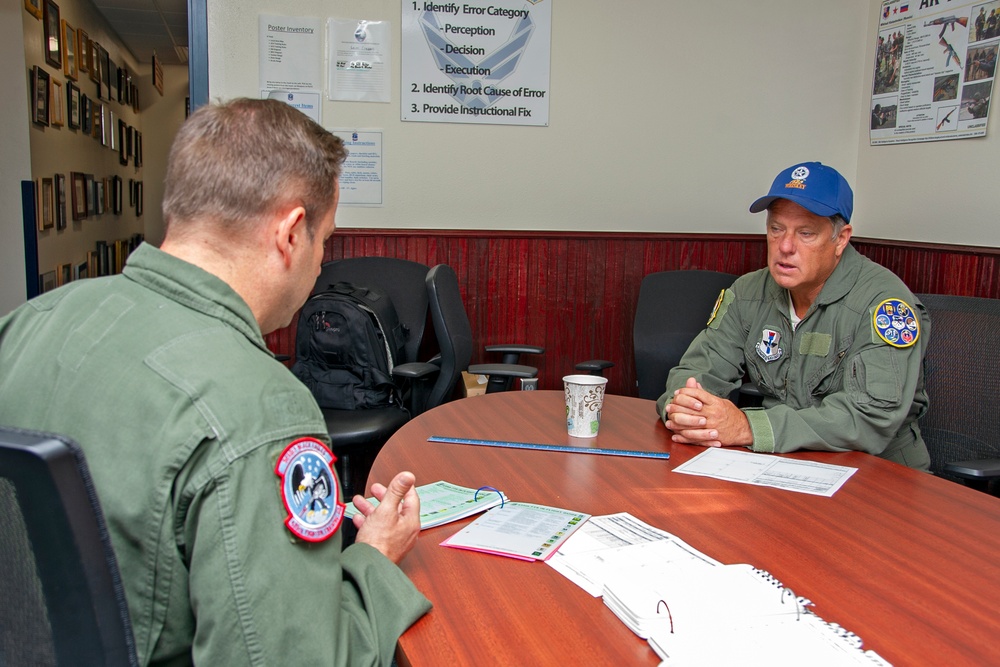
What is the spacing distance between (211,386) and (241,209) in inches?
10.0

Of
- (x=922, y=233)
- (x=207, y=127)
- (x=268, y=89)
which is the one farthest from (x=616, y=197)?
(x=207, y=127)

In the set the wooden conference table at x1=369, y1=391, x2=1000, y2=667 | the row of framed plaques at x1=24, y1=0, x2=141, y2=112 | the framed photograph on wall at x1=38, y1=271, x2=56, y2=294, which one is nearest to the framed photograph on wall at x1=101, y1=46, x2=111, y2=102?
the row of framed plaques at x1=24, y1=0, x2=141, y2=112

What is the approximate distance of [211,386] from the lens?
33.1 inches

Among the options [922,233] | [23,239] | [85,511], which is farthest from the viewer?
[23,239]

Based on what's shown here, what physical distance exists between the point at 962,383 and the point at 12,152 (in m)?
5.33

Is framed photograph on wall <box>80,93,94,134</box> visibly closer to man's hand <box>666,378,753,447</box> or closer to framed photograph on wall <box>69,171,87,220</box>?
framed photograph on wall <box>69,171,87,220</box>

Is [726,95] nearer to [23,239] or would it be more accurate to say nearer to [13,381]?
[13,381]

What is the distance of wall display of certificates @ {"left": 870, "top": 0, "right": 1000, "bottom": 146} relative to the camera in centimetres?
298

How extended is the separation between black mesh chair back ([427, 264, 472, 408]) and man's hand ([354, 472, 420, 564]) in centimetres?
174

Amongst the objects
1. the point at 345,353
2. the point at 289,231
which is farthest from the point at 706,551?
the point at 345,353

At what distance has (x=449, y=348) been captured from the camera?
9.68ft

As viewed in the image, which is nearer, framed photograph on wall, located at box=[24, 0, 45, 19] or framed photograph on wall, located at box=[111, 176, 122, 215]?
framed photograph on wall, located at box=[24, 0, 45, 19]

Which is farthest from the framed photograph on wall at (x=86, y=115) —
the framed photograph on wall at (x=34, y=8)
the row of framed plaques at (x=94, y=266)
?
the framed photograph on wall at (x=34, y=8)

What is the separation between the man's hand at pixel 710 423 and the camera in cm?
180
